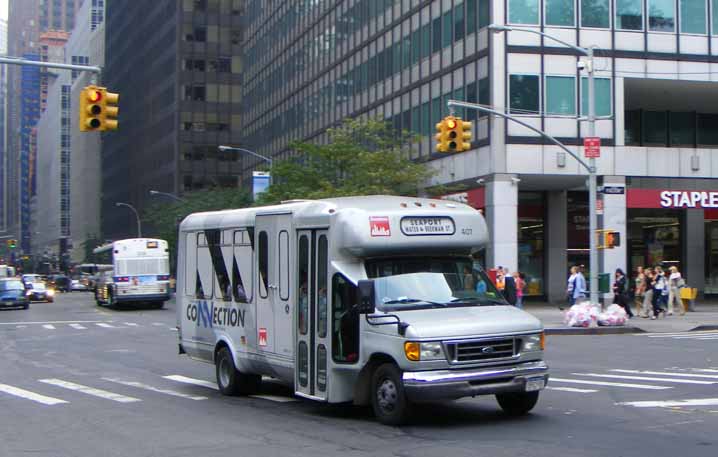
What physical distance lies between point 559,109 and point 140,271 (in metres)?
21.8

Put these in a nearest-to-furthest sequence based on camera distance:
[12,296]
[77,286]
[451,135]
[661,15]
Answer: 1. [451,135]
2. [661,15]
3. [12,296]
4. [77,286]

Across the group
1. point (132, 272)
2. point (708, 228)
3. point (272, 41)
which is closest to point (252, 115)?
point (272, 41)

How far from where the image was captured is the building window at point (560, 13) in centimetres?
4216

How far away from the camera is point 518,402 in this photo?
1151 cm

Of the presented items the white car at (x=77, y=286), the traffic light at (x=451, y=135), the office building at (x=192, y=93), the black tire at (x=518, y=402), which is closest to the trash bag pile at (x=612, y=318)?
the traffic light at (x=451, y=135)

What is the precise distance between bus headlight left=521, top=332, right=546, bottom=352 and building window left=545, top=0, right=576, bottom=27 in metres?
33.4

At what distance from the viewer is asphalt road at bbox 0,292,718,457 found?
9727 mm

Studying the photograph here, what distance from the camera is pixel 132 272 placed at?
47.5 meters

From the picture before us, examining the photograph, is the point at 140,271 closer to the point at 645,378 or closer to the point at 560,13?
the point at 560,13

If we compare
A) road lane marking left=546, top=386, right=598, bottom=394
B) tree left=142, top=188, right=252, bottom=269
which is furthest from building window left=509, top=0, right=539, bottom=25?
road lane marking left=546, top=386, right=598, bottom=394

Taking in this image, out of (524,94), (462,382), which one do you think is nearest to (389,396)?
(462,382)

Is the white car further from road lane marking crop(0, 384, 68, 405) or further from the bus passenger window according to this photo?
the bus passenger window

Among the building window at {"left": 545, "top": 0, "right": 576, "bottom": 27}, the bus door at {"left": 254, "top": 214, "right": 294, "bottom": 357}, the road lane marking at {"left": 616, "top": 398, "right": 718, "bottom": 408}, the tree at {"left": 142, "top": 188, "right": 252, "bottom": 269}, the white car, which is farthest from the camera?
the white car

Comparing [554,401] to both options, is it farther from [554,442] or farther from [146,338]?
[146,338]
